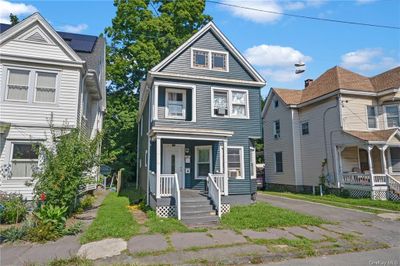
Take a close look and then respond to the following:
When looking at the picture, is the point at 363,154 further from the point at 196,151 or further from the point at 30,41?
the point at 30,41

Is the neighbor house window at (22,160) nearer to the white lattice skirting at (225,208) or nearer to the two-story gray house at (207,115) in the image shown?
the two-story gray house at (207,115)

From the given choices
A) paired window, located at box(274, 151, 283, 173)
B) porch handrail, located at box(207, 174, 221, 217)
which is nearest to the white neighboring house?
porch handrail, located at box(207, 174, 221, 217)

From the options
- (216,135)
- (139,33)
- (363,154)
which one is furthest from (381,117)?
(139,33)

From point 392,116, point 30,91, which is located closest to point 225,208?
point 30,91

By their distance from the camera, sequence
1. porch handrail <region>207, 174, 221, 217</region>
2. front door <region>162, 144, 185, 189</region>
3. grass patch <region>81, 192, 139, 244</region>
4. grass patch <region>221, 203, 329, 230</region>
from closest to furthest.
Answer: grass patch <region>81, 192, 139, 244</region> < grass patch <region>221, 203, 329, 230</region> < porch handrail <region>207, 174, 221, 217</region> < front door <region>162, 144, 185, 189</region>

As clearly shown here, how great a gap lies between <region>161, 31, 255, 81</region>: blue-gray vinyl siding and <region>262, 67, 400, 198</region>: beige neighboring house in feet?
26.0

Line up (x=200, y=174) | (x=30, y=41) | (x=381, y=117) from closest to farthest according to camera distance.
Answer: (x=30, y=41)
(x=200, y=174)
(x=381, y=117)

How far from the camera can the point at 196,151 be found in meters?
13.0

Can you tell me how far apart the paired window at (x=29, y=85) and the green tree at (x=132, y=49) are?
1197 cm

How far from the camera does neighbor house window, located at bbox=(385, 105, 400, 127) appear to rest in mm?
17041

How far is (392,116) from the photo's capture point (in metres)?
17.2

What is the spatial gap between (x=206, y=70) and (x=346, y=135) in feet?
34.7

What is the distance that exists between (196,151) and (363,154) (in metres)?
12.9

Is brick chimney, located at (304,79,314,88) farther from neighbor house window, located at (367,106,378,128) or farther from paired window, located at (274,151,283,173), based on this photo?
paired window, located at (274,151,283,173)
